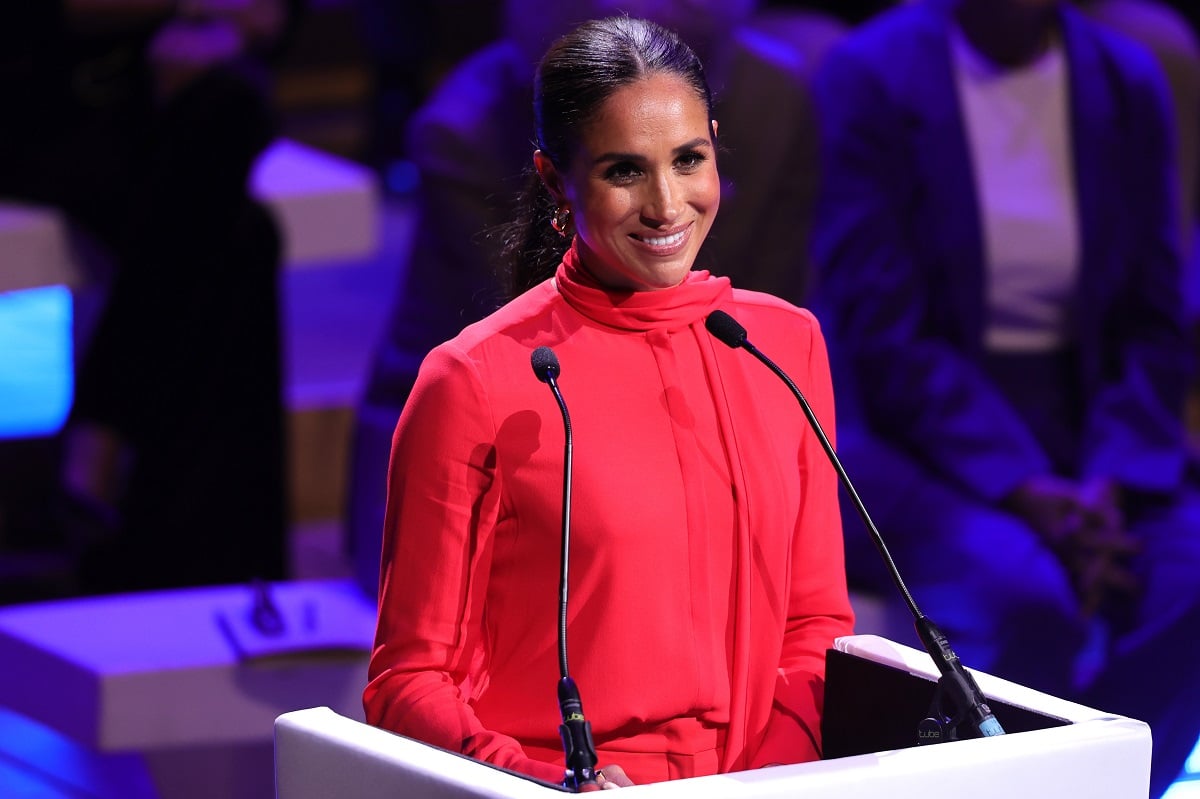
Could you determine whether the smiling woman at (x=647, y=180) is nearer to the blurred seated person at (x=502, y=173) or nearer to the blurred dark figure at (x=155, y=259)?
the blurred seated person at (x=502, y=173)

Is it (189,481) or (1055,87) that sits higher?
(1055,87)

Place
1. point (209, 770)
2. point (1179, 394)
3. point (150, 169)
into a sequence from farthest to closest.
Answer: point (150, 169)
point (1179, 394)
point (209, 770)

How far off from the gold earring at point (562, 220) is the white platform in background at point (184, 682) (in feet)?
3.87

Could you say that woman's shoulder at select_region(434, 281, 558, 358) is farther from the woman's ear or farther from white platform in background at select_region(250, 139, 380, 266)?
white platform in background at select_region(250, 139, 380, 266)

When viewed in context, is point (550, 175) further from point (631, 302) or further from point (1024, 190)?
point (1024, 190)

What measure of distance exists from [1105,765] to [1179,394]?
1672mm

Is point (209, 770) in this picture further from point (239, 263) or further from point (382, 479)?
point (239, 263)

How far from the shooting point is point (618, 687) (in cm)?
154

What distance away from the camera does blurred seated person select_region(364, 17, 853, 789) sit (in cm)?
153

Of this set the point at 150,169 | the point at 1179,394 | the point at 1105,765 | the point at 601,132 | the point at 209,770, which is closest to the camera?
the point at 1105,765

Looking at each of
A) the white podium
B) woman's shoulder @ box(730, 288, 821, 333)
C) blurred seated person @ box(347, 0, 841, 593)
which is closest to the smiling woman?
woman's shoulder @ box(730, 288, 821, 333)

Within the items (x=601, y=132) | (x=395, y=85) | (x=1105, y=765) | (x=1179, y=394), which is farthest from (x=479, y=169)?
(x=395, y=85)

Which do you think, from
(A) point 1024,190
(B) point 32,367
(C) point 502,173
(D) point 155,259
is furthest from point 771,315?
(B) point 32,367

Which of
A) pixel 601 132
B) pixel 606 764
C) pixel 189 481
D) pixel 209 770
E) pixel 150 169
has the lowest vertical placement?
pixel 209 770
